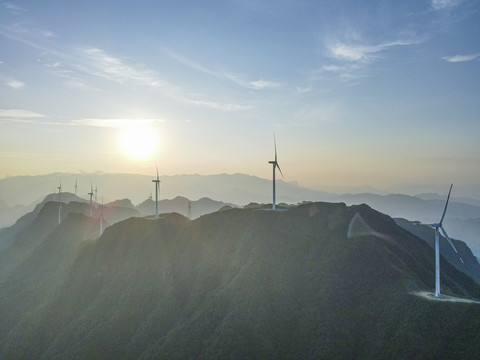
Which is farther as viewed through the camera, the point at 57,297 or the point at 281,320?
the point at 57,297

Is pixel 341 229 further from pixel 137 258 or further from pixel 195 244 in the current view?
pixel 137 258

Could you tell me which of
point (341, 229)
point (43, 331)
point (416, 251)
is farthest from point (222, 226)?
point (43, 331)

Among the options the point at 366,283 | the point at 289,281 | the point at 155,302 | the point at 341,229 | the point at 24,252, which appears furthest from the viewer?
the point at 24,252

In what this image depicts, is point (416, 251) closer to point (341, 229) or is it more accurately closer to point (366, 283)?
point (341, 229)

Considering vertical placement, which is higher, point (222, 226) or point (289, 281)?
point (222, 226)

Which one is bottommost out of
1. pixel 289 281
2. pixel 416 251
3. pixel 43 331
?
pixel 43 331

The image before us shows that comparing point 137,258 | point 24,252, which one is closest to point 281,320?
point 137,258

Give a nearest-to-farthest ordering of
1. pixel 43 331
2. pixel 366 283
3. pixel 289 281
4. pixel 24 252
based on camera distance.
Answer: pixel 366 283 → pixel 289 281 → pixel 43 331 → pixel 24 252
